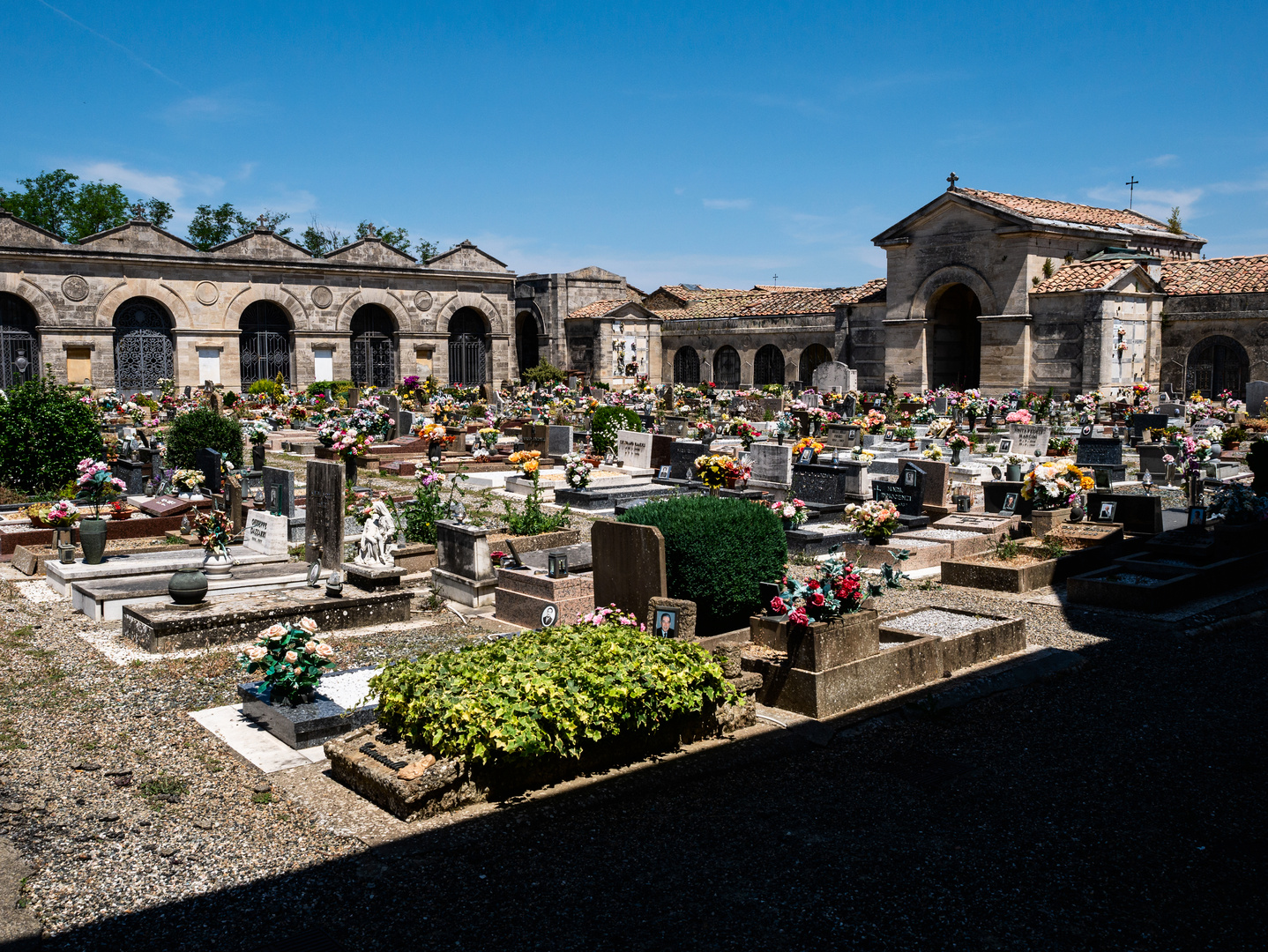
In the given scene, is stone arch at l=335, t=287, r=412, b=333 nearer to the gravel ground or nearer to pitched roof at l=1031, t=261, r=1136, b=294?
pitched roof at l=1031, t=261, r=1136, b=294

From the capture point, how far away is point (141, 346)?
3866 cm

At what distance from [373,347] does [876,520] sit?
34.9m

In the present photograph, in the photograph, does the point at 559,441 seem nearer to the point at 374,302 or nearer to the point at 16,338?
the point at 374,302

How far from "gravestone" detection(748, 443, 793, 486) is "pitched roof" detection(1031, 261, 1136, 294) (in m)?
19.5

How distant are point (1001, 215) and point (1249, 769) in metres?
31.2

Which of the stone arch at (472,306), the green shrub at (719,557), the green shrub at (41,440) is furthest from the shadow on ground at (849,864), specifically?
the stone arch at (472,306)

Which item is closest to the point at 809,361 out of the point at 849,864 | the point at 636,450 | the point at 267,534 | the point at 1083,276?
the point at 1083,276

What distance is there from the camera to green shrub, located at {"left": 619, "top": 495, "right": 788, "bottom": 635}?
8562mm

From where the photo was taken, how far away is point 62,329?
36.8 meters

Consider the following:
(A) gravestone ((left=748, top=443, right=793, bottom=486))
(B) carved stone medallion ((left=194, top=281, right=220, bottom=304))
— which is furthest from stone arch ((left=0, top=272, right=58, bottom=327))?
(A) gravestone ((left=748, top=443, right=793, bottom=486))

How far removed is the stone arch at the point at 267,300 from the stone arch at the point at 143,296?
1.53m

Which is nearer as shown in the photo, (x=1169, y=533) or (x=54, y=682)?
(x=54, y=682)

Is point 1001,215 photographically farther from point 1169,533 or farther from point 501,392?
point 1169,533

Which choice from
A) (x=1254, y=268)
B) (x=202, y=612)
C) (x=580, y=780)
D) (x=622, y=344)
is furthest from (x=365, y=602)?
(x=622, y=344)
